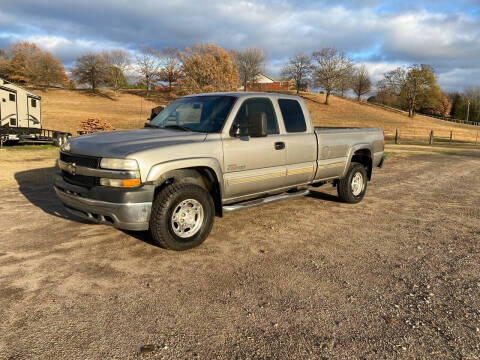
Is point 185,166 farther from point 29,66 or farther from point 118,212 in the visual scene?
point 29,66

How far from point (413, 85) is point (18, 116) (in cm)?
6524

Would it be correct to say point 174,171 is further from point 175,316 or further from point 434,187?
point 434,187

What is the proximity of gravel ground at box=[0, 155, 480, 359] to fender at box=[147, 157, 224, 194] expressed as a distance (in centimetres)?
93

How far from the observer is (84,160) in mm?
4113

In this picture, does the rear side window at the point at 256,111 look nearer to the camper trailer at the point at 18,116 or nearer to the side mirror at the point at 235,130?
the side mirror at the point at 235,130

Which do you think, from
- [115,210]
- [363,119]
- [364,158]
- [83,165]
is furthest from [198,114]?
[363,119]

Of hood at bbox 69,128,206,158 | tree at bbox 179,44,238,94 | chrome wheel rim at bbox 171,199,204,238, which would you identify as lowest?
chrome wheel rim at bbox 171,199,204,238

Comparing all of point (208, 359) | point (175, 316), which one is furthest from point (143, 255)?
point (208, 359)

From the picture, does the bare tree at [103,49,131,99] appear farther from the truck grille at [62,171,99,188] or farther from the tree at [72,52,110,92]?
the truck grille at [62,171,99,188]

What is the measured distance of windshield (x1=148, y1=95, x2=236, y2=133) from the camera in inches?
188

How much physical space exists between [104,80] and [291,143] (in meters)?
65.4

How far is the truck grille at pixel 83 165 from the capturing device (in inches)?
157

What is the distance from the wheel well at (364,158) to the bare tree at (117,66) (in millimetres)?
61136

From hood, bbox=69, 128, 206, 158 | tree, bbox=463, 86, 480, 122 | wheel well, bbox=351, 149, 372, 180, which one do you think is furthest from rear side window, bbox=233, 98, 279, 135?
tree, bbox=463, 86, 480, 122
